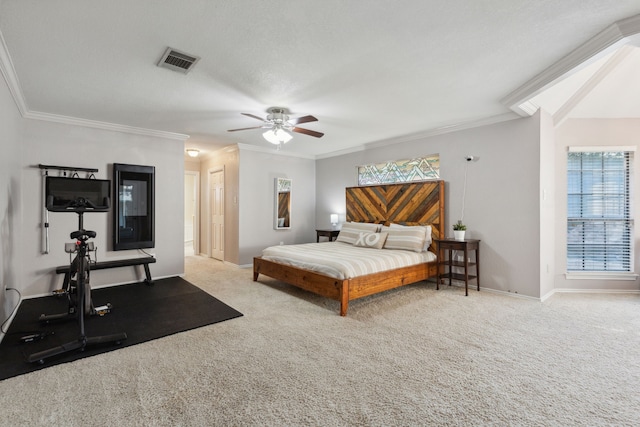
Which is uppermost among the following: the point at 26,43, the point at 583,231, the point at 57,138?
the point at 26,43

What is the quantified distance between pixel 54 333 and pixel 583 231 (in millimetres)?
6619

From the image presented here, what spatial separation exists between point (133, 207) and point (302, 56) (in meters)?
3.79

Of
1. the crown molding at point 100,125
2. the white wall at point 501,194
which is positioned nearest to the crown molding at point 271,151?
the crown molding at point 100,125

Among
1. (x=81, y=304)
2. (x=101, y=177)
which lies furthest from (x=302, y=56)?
(x=101, y=177)

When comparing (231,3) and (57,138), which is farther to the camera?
(57,138)

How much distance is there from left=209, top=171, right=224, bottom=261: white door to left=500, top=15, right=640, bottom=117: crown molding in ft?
18.0

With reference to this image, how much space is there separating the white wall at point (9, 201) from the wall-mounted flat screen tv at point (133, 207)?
41.6 inches

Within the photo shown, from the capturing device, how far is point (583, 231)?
173 inches

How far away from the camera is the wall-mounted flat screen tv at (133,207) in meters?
4.59

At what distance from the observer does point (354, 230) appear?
5371mm

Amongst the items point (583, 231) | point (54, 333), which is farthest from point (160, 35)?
point (583, 231)

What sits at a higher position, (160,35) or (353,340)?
(160,35)

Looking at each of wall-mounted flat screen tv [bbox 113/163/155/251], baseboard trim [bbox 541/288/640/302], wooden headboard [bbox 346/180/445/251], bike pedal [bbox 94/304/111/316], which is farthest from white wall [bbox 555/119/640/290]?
wall-mounted flat screen tv [bbox 113/163/155/251]

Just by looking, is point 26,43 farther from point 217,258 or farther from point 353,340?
point 217,258
